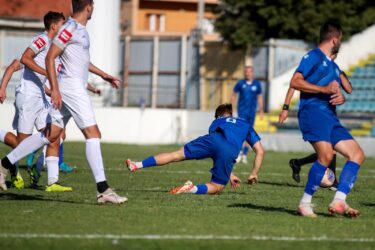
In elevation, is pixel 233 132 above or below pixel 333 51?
below

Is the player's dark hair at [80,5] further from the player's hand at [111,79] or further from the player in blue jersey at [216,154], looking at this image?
the player in blue jersey at [216,154]

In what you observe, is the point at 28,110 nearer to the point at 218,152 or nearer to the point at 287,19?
the point at 218,152

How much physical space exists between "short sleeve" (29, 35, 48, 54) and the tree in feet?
86.9

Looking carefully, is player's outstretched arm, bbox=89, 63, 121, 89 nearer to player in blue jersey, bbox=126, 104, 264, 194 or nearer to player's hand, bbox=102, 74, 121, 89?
player's hand, bbox=102, 74, 121, 89

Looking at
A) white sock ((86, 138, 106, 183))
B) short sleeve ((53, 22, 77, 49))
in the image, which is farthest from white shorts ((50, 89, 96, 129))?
short sleeve ((53, 22, 77, 49))

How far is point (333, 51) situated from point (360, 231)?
220 centimetres

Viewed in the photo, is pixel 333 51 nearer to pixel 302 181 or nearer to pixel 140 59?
pixel 302 181

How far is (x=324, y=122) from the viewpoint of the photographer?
9836 millimetres

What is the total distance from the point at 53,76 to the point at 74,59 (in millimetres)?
513

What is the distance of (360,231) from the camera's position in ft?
29.2

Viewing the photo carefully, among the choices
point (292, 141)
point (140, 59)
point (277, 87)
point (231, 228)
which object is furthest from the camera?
point (140, 59)

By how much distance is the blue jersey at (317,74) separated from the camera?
997 centimetres

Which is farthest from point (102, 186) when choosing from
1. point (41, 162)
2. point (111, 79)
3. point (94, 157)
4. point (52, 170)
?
point (41, 162)

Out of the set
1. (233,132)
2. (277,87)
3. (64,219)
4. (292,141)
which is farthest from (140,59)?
(64,219)
